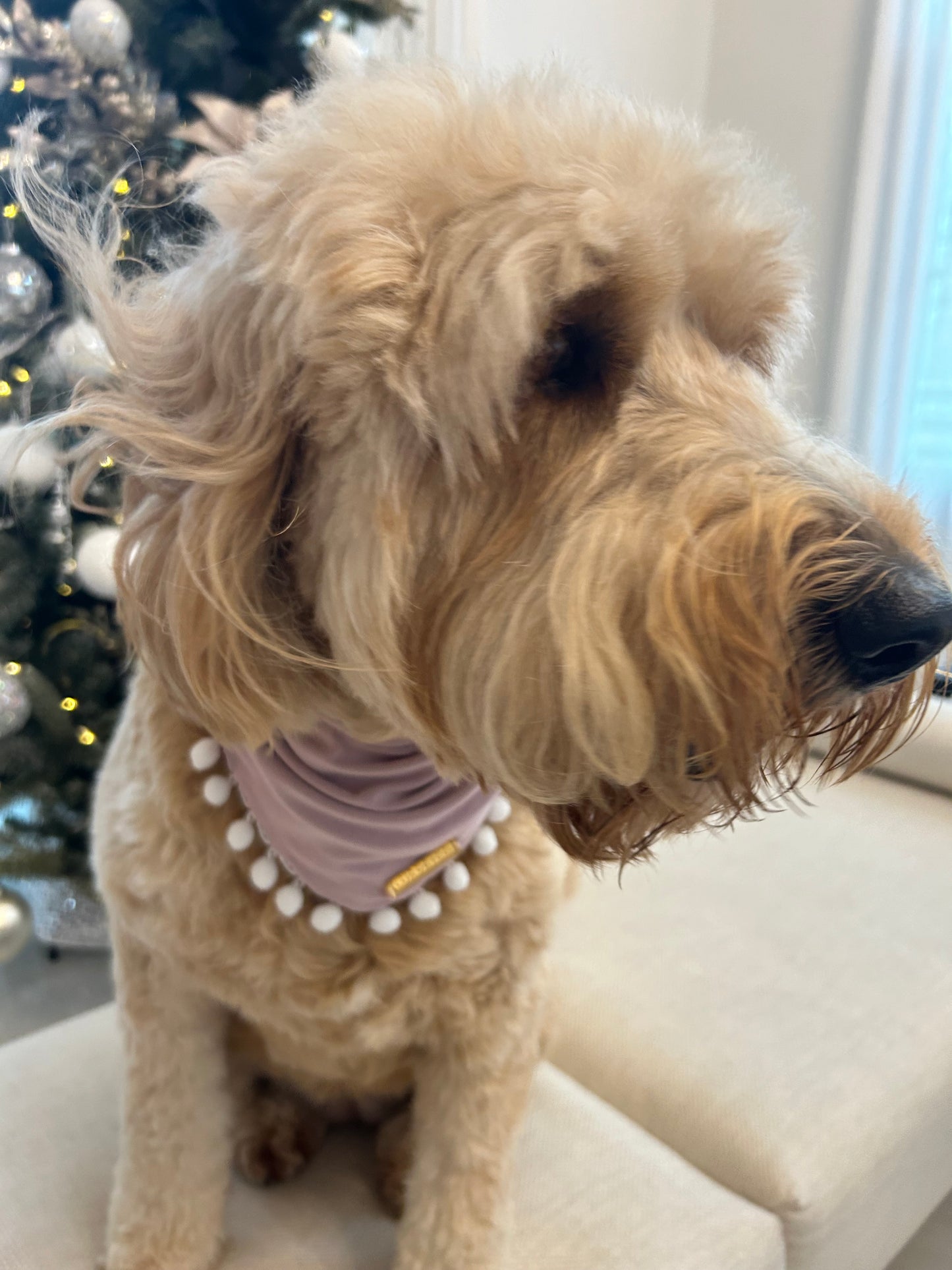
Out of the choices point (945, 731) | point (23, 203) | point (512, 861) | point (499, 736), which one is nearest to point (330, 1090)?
point (512, 861)

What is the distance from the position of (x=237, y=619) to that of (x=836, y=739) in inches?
16.8

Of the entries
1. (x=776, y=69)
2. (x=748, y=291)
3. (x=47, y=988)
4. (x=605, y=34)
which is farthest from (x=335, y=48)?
(x=776, y=69)

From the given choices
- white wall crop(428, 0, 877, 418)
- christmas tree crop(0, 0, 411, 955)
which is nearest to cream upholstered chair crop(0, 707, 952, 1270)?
christmas tree crop(0, 0, 411, 955)

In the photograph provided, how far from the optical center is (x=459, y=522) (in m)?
0.61

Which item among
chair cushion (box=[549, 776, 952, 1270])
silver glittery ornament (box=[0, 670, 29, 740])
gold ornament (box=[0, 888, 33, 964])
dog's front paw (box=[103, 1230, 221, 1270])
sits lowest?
gold ornament (box=[0, 888, 33, 964])

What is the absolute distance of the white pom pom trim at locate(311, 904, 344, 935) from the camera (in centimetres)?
78

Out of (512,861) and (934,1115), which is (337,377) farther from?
(934,1115)

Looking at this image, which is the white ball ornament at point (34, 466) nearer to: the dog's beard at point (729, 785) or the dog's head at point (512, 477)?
the dog's head at point (512, 477)

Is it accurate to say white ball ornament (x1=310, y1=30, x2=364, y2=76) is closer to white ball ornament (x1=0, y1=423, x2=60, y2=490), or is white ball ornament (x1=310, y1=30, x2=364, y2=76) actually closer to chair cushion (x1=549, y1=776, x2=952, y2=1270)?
white ball ornament (x1=0, y1=423, x2=60, y2=490)

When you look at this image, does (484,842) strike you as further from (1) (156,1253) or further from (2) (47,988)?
(2) (47,988)

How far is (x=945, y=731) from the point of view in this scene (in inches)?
68.4

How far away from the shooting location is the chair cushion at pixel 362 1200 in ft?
2.97

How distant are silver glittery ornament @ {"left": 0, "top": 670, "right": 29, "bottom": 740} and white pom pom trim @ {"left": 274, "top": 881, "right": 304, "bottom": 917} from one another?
899mm

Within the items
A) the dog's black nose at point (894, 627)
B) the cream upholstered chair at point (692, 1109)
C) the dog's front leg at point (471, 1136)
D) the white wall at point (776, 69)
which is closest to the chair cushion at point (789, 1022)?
the cream upholstered chair at point (692, 1109)
